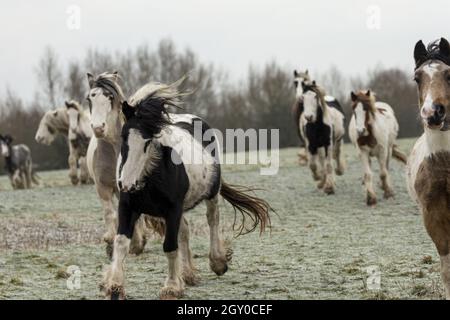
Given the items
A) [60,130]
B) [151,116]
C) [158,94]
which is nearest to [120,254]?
[151,116]

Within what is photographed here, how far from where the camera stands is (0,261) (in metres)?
9.63

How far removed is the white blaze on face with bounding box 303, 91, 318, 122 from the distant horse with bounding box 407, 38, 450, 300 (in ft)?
A: 34.6

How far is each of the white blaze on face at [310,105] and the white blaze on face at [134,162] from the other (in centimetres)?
1006

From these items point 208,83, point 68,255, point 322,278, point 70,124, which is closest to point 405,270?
point 322,278

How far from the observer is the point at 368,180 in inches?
592

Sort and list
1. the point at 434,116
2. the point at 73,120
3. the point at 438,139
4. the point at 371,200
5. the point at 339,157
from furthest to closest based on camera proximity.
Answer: the point at 339,157, the point at 73,120, the point at 371,200, the point at 438,139, the point at 434,116

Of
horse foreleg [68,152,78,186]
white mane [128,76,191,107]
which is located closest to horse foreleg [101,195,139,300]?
white mane [128,76,191,107]

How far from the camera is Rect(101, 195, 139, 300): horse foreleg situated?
652cm

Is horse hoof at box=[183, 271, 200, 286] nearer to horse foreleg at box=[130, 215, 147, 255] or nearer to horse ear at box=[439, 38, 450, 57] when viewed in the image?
horse foreleg at box=[130, 215, 147, 255]

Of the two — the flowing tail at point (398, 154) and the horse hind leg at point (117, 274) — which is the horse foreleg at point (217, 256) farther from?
the flowing tail at point (398, 154)

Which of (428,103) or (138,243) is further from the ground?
(428,103)

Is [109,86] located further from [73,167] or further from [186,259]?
[73,167]

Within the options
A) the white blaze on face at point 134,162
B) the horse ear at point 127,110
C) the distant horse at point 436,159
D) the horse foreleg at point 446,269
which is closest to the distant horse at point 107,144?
the horse ear at point 127,110

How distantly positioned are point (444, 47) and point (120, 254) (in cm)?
314
